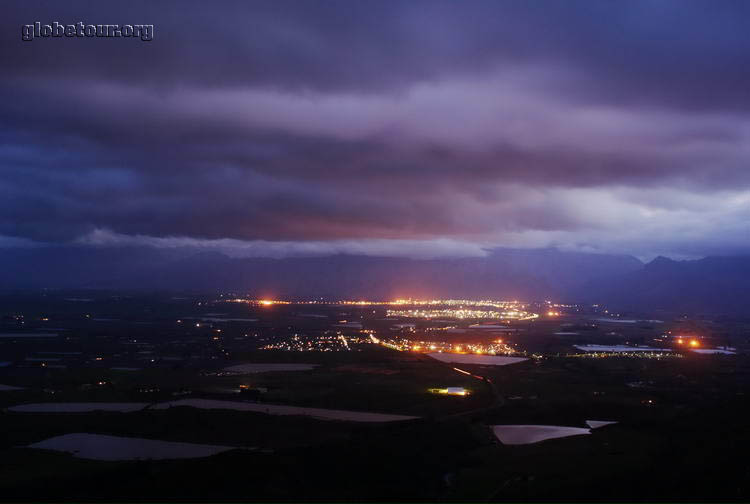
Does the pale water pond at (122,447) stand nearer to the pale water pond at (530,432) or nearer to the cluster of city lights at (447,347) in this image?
the pale water pond at (530,432)

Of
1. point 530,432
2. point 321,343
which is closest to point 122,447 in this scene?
point 530,432

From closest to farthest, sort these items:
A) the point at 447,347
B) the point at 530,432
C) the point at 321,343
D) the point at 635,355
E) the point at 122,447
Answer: the point at 122,447 → the point at 530,432 → the point at 635,355 → the point at 447,347 → the point at 321,343

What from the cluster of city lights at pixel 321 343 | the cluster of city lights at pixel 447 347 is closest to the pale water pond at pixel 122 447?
the cluster of city lights at pixel 321 343

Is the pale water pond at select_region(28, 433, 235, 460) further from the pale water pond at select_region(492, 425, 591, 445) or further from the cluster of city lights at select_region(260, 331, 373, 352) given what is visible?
the cluster of city lights at select_region(260, 331, 373, 352)

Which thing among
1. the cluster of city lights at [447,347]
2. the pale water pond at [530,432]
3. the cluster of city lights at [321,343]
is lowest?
the pale water pond at [530,432]

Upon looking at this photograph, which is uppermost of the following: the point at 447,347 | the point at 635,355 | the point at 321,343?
the point at 321,343

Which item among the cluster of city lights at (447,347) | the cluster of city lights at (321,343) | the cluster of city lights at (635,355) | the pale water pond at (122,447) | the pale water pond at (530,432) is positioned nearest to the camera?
the pale water pond at (122,447)

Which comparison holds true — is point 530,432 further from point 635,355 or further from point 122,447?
point 635,355

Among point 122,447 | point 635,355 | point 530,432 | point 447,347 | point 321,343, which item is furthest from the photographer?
point 321,343

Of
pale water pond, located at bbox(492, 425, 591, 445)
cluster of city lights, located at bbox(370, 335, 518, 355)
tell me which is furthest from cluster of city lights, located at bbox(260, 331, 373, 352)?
pale water pond, located at bbox(492, 425, 591, 445)

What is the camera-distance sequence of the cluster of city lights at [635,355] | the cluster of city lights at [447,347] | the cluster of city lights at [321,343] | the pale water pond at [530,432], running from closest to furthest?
1. the pale water pond at [530,432]
2. the cluster of city lights at [635,355]
3. the cluster of city lights at [321,343]
4. the cluster of city lights at [447,347]

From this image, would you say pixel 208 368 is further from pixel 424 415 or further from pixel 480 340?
pixel 480 340
